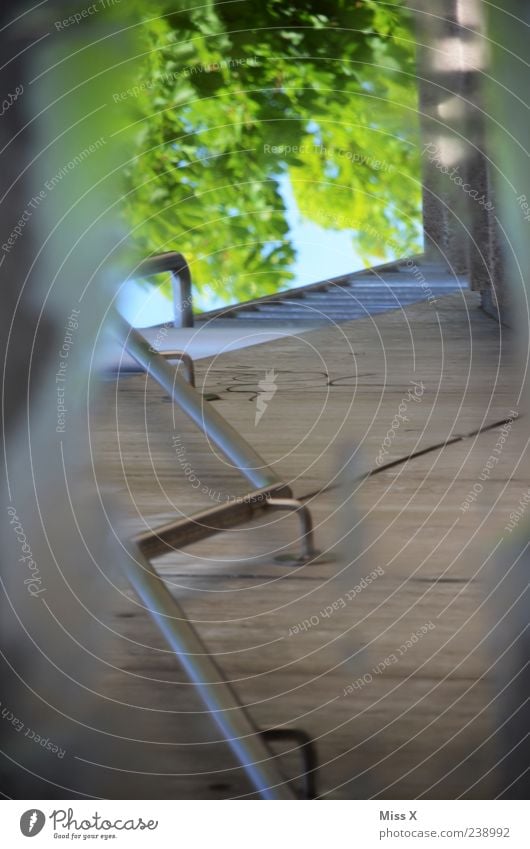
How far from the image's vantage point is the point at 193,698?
55 centimetres

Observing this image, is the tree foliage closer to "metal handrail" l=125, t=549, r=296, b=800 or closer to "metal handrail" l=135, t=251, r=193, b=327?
"metal handrail" l=135, t=251, r=193, b=327

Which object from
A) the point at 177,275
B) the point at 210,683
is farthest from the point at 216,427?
the point at 210,683

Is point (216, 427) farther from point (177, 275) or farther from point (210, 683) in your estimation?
point (210, 683)

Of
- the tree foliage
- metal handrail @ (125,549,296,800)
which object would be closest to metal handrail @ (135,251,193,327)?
the tree foliage

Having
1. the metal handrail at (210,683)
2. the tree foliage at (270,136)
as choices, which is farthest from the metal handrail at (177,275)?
the metal handrail at (210,683)

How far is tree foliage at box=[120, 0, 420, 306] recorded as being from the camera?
60 centimetres

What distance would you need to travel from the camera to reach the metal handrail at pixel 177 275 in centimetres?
63

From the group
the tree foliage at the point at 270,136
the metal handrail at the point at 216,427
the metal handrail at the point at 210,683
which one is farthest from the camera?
the metal handrail at the point at 216,427

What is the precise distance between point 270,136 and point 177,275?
0.30 feet

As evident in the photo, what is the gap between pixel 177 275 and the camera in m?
0.67

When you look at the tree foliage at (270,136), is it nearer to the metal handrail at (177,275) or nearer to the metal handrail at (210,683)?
the metal handrail at (177,275)

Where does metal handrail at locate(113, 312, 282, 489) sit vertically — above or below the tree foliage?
below

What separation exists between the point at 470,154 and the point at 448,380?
208 mm

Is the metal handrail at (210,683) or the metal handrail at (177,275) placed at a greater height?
the metal handrail at (177,275)
